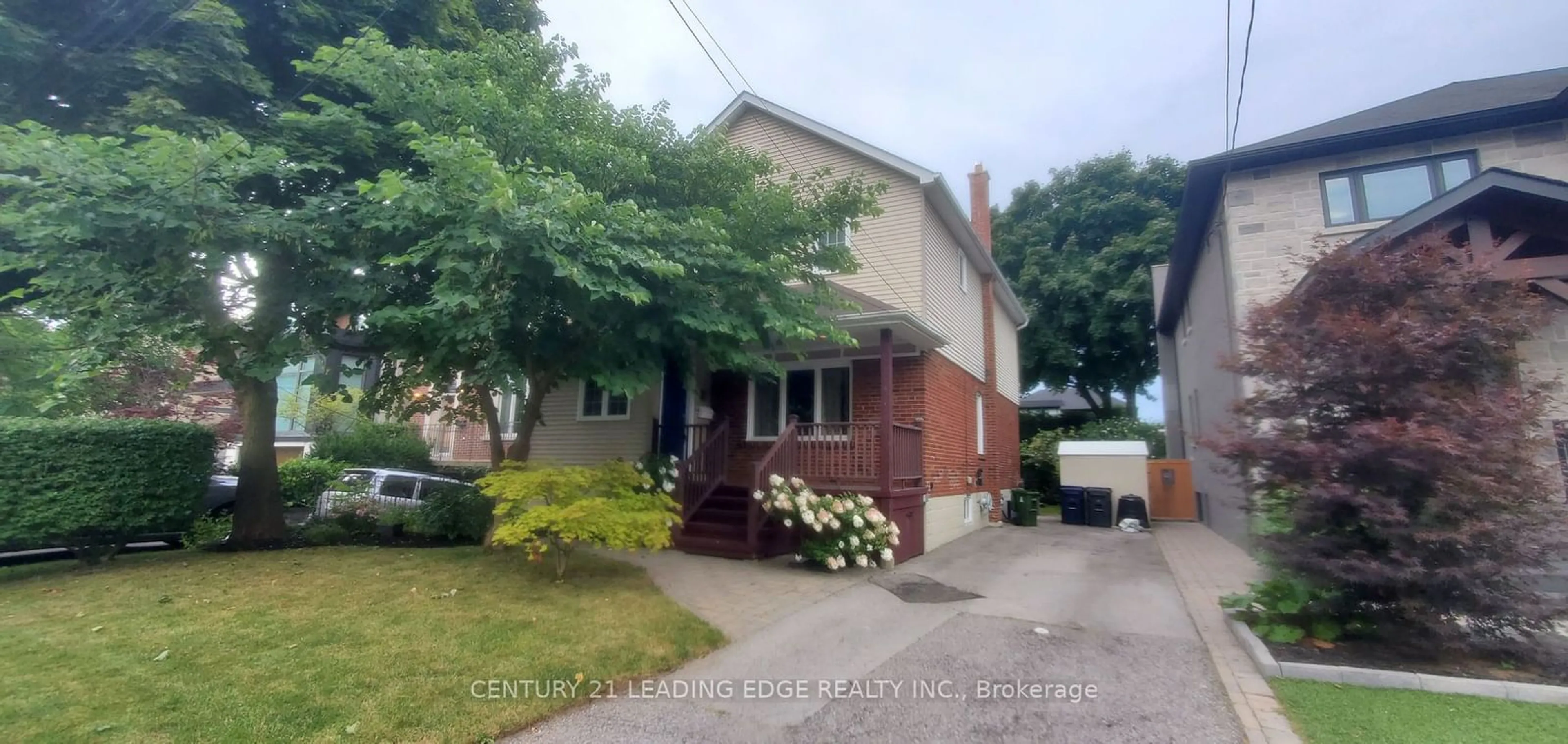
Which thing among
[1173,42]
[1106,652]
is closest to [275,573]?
[1106,652]

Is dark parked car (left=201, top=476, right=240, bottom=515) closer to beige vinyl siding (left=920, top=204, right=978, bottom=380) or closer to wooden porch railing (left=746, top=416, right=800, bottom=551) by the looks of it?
wooden porch railing (left=746, top=416, right=800, bottom=551)

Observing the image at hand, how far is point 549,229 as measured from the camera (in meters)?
5.71

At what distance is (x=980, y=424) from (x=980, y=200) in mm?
6383

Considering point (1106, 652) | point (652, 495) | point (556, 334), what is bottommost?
point (1106, 652)

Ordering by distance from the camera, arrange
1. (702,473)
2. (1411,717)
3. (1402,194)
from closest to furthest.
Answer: (1411,717) → (1402,194) → (702,473)

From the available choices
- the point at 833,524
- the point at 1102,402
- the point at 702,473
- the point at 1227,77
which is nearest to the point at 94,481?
the point at 702,473

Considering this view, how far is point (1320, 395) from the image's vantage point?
5.77 m

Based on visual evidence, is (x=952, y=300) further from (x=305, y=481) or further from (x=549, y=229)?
(x=305, y=481)

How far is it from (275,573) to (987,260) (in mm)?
14283

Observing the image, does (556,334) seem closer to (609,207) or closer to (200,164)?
(609,207)

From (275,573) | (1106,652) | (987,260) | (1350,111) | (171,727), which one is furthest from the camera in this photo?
(987,260)

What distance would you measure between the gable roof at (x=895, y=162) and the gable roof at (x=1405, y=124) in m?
3.91

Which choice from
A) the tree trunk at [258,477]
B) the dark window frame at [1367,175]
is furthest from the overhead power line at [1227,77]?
the tree trunk at [258,477]

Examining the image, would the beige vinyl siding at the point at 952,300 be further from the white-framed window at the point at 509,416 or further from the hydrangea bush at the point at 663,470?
the white-framed window at the point at 509,416
